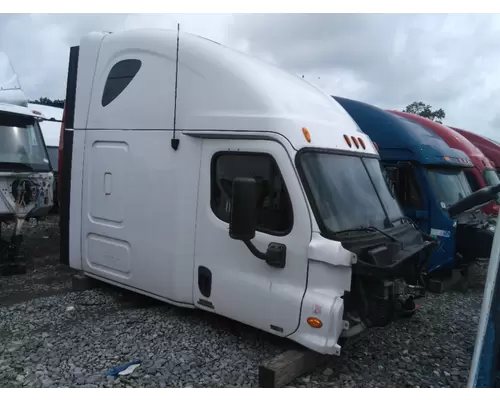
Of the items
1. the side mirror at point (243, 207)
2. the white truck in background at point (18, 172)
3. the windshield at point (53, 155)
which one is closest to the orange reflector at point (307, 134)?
the side mirror at point (243, 207)

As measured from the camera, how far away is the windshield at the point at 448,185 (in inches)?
277

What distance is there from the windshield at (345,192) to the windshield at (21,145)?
18.0ft

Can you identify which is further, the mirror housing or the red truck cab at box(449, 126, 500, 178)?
the red truck cab at box(449, 126, 500, 178)

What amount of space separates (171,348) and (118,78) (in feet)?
9.65

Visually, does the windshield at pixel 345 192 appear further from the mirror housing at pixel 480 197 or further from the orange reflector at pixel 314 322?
the orange reflector at pixel 314 322

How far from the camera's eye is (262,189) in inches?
159

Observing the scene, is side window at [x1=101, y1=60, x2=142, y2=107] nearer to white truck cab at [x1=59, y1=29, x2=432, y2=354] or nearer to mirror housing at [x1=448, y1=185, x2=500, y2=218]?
white truck cab at [x1=59, y1=29, x2=432, y2=354]

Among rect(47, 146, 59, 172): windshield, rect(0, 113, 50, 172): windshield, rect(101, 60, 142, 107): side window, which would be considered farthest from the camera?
rect(47, 146, 59, 172): windshield

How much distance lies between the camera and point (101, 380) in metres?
3.77

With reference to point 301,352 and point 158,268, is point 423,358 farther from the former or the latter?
point 158,268

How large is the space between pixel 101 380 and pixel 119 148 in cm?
240

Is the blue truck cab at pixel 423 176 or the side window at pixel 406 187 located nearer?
the blue truck cab at pixel 423 176

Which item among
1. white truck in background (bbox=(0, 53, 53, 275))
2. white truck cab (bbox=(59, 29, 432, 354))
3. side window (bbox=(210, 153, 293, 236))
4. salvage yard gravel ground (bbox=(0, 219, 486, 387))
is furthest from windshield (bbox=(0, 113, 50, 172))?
side window (bbox=(210, 153, 293, 236))

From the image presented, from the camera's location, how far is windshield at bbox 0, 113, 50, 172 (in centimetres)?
751
